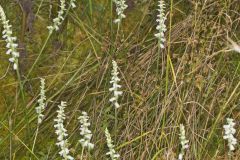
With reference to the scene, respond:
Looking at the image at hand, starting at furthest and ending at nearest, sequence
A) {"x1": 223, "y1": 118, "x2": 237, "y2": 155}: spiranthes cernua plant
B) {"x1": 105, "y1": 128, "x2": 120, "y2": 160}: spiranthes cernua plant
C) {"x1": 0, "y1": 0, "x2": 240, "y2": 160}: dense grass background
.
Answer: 1. {"x1": 0, "y1": 0, "x2": 240, "y2": 160}: dense grass background
2. {"x1": 223, "y1": 118, "x2": 237, "y2": 155}: spiranthes cernua plant
3. {"x1": 105, "y1": 128, "x2": 120, "y2": 160}: spiranthes cernua plant

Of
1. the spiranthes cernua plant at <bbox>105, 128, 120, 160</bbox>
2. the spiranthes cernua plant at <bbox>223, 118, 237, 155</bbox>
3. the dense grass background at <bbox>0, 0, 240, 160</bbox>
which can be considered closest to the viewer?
the spiranthes cernua plant at <bbox>105, 128, 120, 160</bbox>

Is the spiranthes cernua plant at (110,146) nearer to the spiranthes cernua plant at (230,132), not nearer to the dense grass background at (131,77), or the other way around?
the dense grass background at (131,77)

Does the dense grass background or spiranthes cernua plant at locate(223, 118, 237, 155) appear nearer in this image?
spiranthes cernua plant at locate(223, 118, 237, 155)

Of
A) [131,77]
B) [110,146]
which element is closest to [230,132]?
[110,146]

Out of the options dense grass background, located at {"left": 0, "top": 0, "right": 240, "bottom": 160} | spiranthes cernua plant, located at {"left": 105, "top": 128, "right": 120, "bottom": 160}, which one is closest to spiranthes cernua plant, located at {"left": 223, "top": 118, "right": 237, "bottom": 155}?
dense grass background, located at {"left": 0, "top": 0, "right": 240, "bottom": 160}

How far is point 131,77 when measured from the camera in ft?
11.1

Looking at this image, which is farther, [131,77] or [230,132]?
[131,77]

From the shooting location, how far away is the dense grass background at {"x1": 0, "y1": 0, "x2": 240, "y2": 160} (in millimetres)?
3188

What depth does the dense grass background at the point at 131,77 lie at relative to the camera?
3.19 meters

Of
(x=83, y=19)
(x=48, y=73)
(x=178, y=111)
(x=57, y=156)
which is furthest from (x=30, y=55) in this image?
(x=178, y=111)

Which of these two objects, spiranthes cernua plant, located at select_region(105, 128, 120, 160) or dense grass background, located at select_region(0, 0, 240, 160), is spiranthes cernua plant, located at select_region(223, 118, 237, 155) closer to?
dense grass background, located at select_region(0, 0, 240, 160)

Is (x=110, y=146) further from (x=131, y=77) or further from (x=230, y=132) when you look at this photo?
(x=131, y=77)

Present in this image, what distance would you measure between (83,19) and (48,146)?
89cm

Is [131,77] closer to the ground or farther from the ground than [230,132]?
farther from the ground
